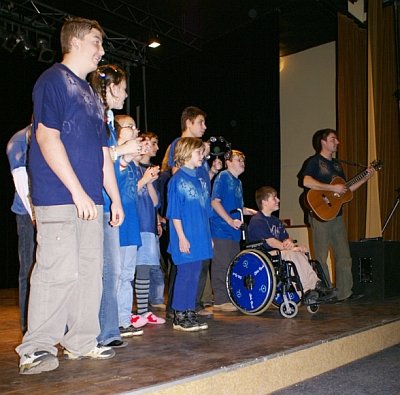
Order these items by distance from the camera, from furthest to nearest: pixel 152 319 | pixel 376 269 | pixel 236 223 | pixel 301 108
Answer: pixel 301 108
pixel 376 269
pixel 236 223
pixel 152 319

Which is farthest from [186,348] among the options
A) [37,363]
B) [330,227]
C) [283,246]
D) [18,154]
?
[330,227]

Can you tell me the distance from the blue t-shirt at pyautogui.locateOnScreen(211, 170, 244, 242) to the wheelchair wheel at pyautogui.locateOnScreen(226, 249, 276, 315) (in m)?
0.30

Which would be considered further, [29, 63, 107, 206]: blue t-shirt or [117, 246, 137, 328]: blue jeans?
[117, 246, 137, 328]: blue jeans

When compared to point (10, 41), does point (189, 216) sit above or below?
below

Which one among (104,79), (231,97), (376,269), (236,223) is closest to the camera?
(104,79)

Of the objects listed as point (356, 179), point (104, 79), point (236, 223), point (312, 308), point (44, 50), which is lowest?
point (312, 308)

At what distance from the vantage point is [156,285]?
3.63 m

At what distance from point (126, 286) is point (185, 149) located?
0.89 meters

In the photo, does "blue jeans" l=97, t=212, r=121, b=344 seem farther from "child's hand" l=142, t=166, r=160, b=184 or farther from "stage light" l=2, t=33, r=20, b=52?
"stage light" l=2, t=33, r=20, b=52

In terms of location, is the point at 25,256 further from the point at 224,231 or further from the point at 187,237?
the point at 224,231

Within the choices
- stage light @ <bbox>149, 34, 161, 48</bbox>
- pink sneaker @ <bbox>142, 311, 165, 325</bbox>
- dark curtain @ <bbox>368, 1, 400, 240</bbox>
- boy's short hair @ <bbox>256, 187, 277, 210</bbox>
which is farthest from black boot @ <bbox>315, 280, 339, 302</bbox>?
stage light @ <bbox>149, 34, 161, 48</bbox>

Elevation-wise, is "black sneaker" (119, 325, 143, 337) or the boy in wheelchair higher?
the boy in wheelchair

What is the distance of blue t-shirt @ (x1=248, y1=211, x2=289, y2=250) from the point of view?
365 cm

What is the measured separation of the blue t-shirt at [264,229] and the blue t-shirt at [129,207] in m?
1.34
